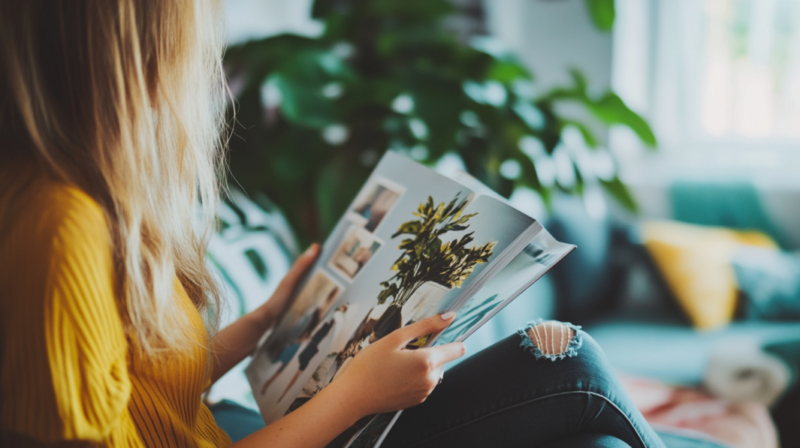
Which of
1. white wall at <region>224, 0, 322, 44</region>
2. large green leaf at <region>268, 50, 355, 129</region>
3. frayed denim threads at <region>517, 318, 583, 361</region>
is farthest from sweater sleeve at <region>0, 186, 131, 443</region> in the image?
white wall at <region>224, 0, 322, 44</region>

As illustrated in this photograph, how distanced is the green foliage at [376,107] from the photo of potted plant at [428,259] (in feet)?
1.68

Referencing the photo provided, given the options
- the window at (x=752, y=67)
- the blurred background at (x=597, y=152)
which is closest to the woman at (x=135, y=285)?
the blurred background at (x=597, y=152)

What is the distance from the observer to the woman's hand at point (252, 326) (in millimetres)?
647

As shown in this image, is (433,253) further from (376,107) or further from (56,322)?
(376,107)

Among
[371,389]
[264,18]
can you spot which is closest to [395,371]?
[371,389]

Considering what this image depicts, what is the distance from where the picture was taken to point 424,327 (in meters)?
0.45

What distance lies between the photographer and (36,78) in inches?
14.5

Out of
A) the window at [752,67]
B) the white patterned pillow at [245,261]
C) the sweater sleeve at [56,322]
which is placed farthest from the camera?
the window at [752,67]

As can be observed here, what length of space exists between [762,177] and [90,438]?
2281 mm

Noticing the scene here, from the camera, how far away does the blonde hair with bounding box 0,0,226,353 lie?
1.22 feet

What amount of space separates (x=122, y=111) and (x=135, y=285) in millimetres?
129

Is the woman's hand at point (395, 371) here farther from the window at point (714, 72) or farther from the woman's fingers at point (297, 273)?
the window at point (714, 72)

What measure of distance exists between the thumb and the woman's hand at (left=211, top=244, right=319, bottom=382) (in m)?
0.26

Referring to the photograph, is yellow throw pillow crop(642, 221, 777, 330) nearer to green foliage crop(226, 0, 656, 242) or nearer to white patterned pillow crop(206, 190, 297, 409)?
green foliage crop(226, 0, 656, 242)
